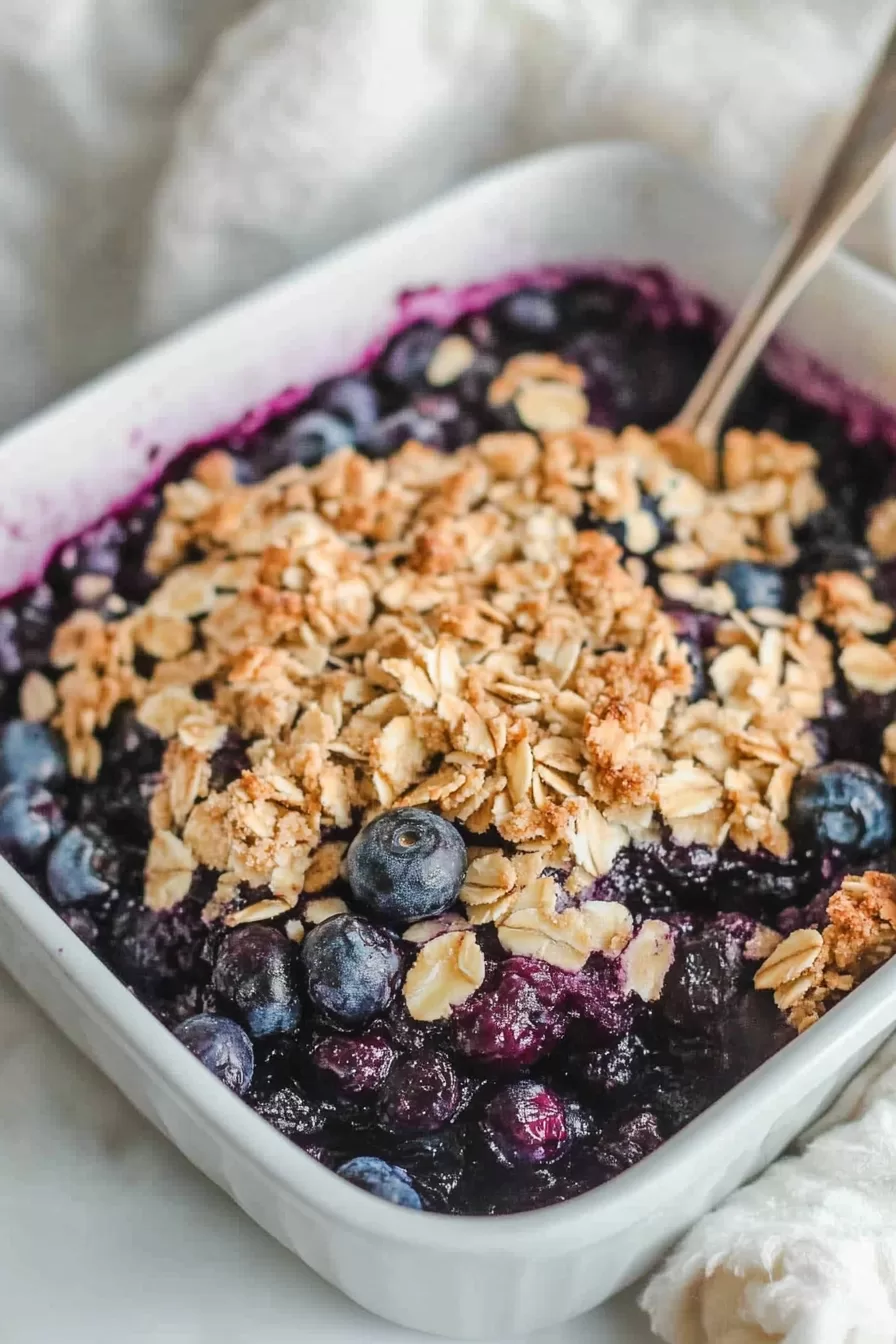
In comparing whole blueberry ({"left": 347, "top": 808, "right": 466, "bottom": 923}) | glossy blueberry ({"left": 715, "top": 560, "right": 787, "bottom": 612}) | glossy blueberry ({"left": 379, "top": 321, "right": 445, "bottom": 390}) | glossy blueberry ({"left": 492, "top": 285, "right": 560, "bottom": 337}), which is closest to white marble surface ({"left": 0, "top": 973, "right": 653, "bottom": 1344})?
whole blueberry ({"left": 347, "top": 808, "right": 466, "bottom": 923})

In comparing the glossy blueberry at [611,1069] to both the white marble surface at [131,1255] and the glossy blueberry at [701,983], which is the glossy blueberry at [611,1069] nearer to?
the glossy blueberry at [701,983]

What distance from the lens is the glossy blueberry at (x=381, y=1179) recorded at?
85cm

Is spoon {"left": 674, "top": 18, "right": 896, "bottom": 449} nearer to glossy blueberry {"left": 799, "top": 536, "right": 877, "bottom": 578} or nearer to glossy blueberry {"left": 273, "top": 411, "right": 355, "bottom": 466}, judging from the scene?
glossy blueberry {"left": 799, "top": 536, "right": 877, "bottom": 578}

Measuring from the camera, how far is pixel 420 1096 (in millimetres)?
890

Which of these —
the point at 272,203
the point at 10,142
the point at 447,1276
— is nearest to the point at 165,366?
the point at 272,203

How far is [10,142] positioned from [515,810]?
36.0 inches

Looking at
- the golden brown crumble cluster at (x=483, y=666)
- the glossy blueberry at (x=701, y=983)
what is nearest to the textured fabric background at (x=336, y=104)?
the golden brown crumble cluster at (x=483, y=666)

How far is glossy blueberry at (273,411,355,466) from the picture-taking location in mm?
1284

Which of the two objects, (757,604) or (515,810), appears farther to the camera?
(757,604)

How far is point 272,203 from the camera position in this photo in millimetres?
1397

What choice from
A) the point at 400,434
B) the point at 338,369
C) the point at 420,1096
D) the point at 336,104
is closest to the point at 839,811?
the point at 420,1096

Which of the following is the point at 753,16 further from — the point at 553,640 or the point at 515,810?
the point at 515,810

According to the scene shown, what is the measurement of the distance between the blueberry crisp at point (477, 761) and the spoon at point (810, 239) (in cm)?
5

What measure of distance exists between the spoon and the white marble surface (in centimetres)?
76
